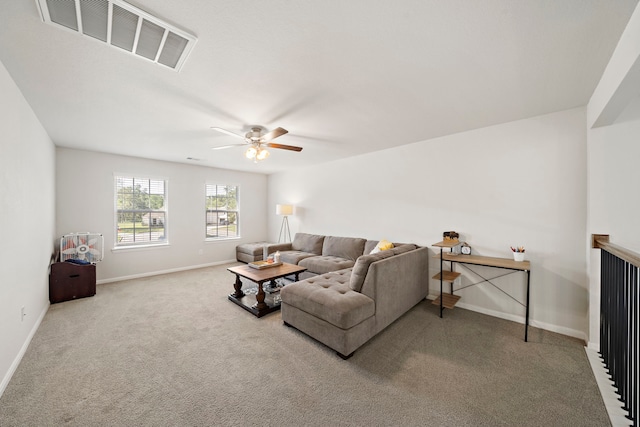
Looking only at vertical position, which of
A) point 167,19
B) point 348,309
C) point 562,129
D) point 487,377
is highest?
point 167,19

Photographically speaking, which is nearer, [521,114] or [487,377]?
[487,377]

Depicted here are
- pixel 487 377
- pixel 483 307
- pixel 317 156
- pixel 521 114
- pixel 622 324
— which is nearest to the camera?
pixel 622 324

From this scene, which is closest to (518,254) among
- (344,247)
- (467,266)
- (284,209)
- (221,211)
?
(467,266)

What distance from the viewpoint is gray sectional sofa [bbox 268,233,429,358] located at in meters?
2.37

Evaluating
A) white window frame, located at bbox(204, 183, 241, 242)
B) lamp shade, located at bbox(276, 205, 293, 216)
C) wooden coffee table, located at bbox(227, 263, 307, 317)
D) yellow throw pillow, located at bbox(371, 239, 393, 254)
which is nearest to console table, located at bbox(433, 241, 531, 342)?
yellow throw pillow, located at bbox(371, 239, 393, 254)

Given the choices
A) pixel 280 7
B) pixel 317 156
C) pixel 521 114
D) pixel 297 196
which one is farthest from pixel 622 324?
pixel 297 196

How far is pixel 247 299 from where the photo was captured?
376 cm

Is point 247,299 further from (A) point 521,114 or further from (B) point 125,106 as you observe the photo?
(A) point 521,114

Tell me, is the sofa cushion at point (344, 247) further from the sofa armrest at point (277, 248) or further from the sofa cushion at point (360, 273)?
the sofa cushion at point (360, 273)

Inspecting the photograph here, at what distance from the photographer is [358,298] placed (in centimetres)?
251

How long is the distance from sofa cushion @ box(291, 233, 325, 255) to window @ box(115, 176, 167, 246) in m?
2.95

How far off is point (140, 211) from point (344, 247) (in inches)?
172

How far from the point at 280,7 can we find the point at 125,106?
7.49ft

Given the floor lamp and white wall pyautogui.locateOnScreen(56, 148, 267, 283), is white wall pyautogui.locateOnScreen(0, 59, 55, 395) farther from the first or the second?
the floor lamp
